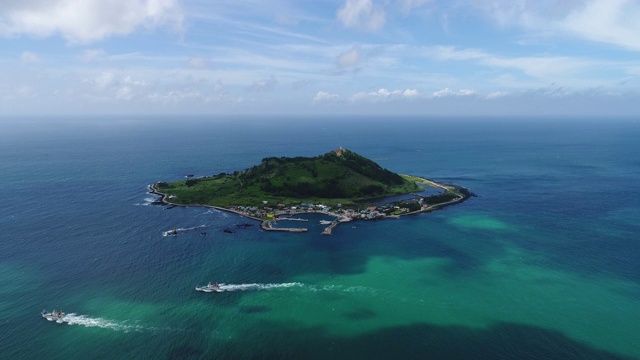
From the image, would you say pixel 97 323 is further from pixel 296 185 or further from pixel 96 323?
pixel 296 185

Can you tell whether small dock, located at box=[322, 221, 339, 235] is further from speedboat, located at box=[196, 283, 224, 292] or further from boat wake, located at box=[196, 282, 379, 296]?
speedboat, located at box=[196, 283, 224, 292]

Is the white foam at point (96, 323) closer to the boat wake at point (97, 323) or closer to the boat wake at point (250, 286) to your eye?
the boat wake at point (97, 323)

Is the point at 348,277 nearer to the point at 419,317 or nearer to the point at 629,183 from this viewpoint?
the point at 419,317

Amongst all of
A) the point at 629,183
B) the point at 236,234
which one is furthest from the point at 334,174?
the point at 629,183

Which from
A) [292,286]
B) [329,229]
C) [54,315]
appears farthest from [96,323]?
[329,229]

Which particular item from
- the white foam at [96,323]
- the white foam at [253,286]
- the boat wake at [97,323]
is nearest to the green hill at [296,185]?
the white foam at [253,286]

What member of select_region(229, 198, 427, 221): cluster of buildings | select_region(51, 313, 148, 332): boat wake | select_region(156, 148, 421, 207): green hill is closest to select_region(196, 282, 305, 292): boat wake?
select_region(51, 313, 148, 332): boat wake
